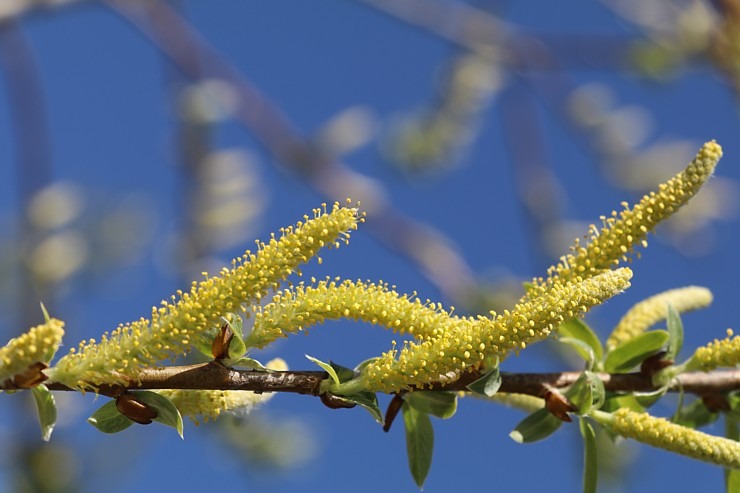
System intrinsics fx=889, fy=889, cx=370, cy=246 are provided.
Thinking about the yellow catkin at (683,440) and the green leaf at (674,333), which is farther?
the green leaf at (674,333)

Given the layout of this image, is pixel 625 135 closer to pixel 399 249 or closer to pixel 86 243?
pixel 399 249

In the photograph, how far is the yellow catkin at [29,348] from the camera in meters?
1.05

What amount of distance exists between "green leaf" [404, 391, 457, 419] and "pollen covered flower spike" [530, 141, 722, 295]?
22 centimetres

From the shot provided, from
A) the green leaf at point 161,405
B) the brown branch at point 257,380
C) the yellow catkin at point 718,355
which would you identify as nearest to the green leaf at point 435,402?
the brown branch at point 257,380

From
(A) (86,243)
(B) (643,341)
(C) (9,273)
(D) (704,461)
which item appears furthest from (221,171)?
(D) (704,461)

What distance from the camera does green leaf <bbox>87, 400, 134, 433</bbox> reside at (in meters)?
A: 1.26

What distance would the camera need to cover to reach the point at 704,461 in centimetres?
129

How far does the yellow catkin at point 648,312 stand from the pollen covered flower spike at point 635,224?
1.05 feet

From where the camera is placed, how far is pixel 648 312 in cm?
164

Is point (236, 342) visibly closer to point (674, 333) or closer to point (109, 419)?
point (109, 419)

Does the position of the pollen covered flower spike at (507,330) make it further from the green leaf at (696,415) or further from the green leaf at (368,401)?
the green leaf at (696,415)

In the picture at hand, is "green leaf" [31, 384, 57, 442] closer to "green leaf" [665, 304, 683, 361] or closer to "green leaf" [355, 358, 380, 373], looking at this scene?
"green leaf" [355, 358, 380, 373]

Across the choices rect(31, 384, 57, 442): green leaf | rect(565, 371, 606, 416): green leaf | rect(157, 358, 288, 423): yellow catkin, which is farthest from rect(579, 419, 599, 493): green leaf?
rect(31, 384, 57, 442): green leaf

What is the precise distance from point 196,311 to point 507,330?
1.36 feet
